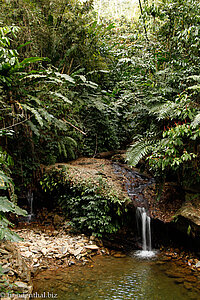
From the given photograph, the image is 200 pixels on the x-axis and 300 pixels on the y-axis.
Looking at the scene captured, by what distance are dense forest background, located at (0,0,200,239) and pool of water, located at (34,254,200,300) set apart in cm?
159

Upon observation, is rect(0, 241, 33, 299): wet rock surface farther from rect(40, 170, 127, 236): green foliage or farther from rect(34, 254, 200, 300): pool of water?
rect(40, 170, 127, 236): green foliage

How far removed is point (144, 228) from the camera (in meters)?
4.86

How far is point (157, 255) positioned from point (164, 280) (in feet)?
3.26

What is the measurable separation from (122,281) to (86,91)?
5.39 metres

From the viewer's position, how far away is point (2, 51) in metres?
3.69

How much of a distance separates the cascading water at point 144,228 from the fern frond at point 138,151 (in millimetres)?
1185

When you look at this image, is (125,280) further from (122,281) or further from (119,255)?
(119,255)

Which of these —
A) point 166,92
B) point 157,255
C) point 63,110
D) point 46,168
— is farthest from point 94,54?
point 157,255

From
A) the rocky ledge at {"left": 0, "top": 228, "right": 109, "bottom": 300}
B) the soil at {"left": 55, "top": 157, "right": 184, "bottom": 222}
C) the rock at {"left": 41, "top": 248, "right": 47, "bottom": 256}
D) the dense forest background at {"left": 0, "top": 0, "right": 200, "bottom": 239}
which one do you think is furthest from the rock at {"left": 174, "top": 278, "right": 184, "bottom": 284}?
the rock at {"left": 41, "top": 248, "right": 47, "bottom": 256}

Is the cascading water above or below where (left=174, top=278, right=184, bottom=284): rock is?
above

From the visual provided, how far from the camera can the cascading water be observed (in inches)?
185

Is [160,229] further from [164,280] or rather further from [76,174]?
[76,174]

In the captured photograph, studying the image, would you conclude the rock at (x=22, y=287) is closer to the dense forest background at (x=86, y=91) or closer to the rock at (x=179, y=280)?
the dense forest background at (x=86, y=91)

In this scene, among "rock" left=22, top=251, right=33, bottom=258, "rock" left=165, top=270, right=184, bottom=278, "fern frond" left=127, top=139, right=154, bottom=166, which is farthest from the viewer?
"fern frond" left=127, top=139, right=154, bottom=166
